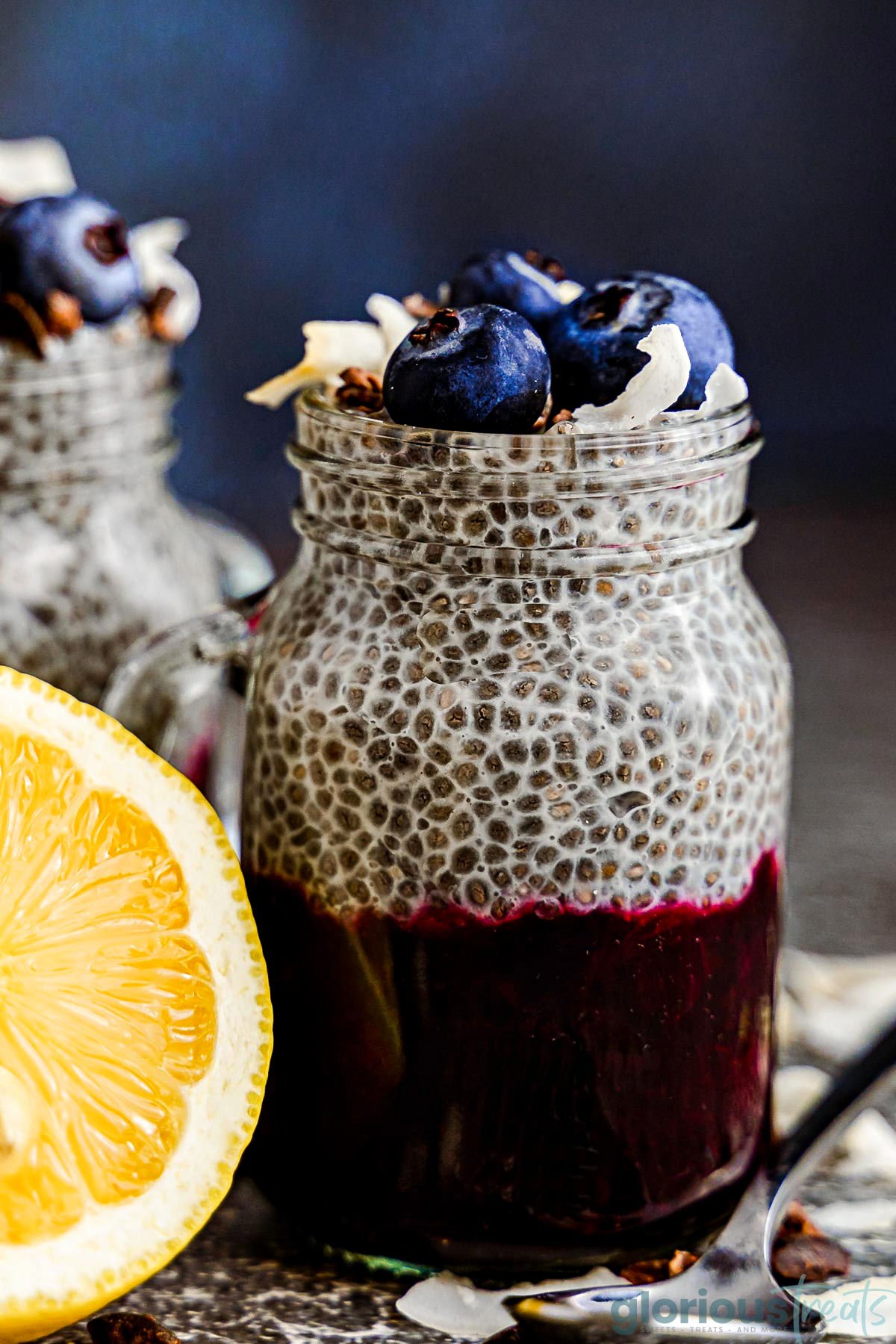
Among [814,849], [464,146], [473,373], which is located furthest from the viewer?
[464,146]

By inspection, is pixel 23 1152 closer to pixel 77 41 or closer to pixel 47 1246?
pixel 47 1246

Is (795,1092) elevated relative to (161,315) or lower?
lower

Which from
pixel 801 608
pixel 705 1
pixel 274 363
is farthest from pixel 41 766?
pixel 705 1

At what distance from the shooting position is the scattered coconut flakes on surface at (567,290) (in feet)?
2.15

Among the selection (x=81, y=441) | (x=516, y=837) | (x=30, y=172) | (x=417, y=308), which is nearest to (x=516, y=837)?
(x=516, y=837)

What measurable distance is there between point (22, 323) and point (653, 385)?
33 centimetres

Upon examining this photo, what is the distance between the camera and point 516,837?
56cm

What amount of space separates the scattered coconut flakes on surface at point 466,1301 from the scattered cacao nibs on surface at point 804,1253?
0.23ft

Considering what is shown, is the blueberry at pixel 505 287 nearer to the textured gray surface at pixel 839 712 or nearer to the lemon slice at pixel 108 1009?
the lemon slice at pixel 108 1009

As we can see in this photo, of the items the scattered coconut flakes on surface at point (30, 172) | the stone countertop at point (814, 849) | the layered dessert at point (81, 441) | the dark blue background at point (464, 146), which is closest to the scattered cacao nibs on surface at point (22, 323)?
the layered dessert at point (81, 441)

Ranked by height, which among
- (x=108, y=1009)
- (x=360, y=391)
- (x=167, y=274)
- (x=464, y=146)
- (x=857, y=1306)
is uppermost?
(x=464, y=146)

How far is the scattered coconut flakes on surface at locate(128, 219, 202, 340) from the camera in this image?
828 millimetres

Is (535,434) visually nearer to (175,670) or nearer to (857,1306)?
(175,670)

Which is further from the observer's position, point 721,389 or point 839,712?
point 839,712
